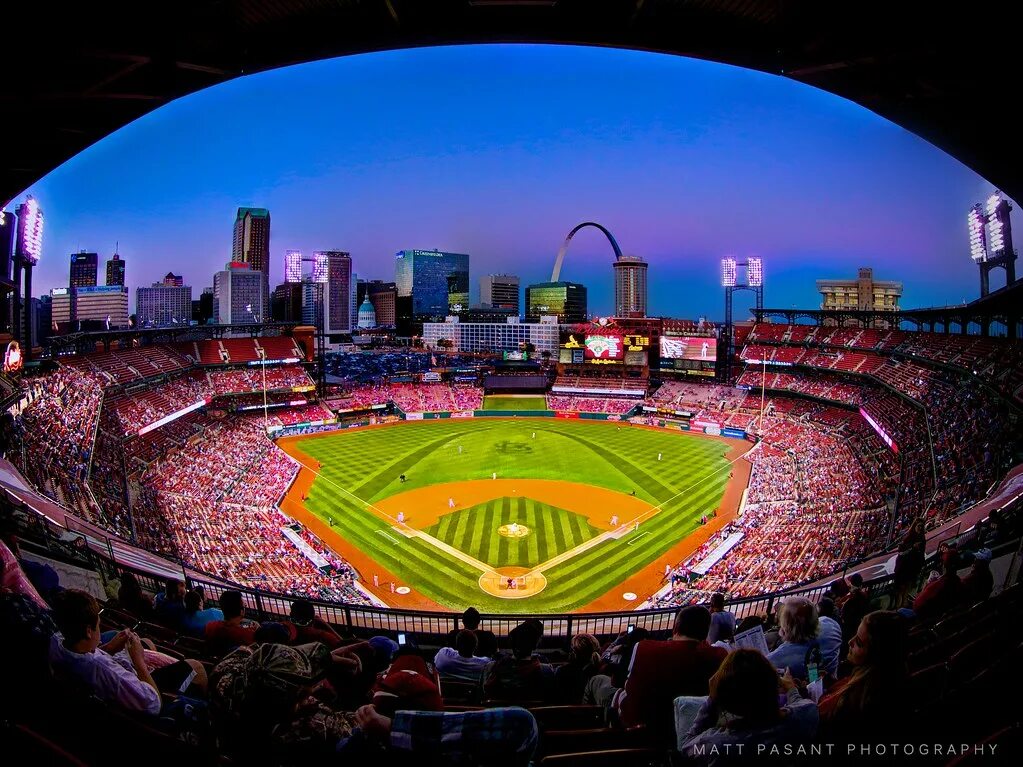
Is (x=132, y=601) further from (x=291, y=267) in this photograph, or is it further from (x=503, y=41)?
(x=291, y=267)

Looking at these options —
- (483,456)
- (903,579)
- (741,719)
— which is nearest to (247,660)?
(741,719)

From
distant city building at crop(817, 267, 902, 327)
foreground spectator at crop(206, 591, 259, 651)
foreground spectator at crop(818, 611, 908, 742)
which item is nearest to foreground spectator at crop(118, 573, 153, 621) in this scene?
foreground spectator at crop(206, 591, 259, 651)

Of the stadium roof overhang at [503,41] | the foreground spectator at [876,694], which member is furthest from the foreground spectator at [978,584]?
the stadium roof overhang at [503,41]

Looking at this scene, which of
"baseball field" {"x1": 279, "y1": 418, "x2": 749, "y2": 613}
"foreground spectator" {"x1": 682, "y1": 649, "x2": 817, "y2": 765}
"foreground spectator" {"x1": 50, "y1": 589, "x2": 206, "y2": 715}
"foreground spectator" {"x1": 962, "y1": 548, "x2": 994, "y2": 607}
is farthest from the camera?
"baseball field" {"x1": 279, "y1": 418, "x2": 749, "y2": 613}

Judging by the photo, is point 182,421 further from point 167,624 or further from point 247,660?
point 247,660

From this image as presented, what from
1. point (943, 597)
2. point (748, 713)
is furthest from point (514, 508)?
point (748, 713)

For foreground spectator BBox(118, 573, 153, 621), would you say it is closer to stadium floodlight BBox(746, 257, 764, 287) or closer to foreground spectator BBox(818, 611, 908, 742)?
foreground spectator BBox(818, 611, 908, 742)
